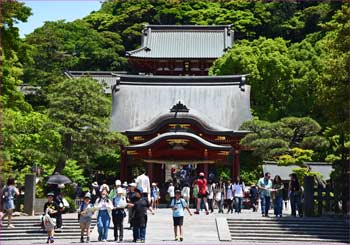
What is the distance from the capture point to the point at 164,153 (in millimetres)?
26719

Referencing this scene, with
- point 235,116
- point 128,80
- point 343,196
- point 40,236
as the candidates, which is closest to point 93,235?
point 40,236

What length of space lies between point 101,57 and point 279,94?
31265 millimetres

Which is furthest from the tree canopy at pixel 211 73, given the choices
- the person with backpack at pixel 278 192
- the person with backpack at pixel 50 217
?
the person with backpack at pixel 50 217

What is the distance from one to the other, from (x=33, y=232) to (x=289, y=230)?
6861 mm

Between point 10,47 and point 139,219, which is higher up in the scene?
point 10,47

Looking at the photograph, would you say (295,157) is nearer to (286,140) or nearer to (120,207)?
(286,140)

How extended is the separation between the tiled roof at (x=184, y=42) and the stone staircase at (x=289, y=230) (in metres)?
33.3

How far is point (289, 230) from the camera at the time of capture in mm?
15758

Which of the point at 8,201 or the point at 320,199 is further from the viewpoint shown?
the point at 320,199

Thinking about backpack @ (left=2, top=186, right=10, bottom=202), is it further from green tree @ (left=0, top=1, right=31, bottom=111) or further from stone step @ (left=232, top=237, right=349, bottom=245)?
stone step @ (left=232, top=237, right=349, bottom=245)

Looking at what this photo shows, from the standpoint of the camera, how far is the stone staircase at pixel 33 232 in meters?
15.2

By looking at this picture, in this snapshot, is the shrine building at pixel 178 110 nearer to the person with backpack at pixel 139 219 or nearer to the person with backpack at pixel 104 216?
the person with backpack at pixel 104 216

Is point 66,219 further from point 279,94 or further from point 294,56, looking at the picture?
point 294,56

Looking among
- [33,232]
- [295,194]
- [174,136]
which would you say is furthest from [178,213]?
[174,136]
